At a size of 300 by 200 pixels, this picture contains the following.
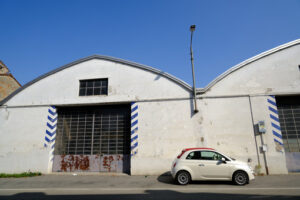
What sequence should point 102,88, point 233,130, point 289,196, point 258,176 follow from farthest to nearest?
point 102,88, point 233,130, point 258,176, point 289,196

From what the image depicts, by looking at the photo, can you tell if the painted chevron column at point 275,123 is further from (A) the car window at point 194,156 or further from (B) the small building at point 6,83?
(B) the small building at point 6,83

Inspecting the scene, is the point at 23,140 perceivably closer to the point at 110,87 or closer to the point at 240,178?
the point at 110,87

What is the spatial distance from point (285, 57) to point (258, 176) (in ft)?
24.0

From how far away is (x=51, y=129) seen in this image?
39.5 feet

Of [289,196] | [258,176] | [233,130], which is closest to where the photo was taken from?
[289,196]

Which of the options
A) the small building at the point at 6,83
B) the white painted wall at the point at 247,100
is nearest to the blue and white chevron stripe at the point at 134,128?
the white painted wall at the point at 247,100

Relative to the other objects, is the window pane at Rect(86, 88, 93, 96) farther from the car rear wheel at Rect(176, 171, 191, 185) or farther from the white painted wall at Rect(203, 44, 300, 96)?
the car rear wheel at Rect(176, 171, 191, 185)

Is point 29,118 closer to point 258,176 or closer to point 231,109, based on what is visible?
point 231,109

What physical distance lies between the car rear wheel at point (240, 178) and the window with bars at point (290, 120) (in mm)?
4640

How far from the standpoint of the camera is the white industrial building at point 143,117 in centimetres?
1020

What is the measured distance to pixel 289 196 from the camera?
18.3 feet

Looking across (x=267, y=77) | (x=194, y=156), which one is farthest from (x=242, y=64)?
(x=194, y=156)

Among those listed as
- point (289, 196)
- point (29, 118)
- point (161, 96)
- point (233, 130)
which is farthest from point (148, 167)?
point (29, 118)

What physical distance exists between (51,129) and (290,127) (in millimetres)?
15178
